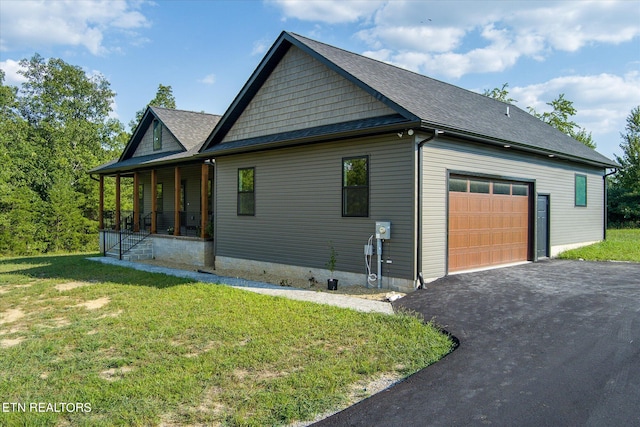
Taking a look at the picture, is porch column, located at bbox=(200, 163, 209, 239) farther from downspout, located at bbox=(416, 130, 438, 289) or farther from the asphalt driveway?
the asphalt driveway

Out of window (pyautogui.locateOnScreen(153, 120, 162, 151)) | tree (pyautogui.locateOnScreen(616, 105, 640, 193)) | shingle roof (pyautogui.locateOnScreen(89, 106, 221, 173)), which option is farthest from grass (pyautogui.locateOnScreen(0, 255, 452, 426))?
tree (pyautogui.locateOnScreen(616, 105, 640, 193))

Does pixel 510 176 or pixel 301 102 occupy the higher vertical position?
pixel 301 102

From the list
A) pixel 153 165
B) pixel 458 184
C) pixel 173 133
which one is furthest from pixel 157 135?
pixel 458 184

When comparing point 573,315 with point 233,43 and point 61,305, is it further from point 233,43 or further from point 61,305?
point 233,43

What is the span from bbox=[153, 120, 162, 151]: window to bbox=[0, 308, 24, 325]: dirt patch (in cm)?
1075

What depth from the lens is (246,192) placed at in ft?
42.9

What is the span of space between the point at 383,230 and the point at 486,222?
336 centimetres

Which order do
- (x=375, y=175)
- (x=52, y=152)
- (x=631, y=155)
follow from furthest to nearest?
(x=52, y=152), (x=631, y=155), (x=375, y=175)

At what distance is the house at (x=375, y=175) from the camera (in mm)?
9211

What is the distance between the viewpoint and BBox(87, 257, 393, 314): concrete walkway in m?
7.92

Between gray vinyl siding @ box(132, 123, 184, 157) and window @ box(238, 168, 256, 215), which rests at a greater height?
gray vinyl siding @ box(132, 123, 184, 157)

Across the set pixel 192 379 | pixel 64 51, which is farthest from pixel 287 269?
pixel 64 51

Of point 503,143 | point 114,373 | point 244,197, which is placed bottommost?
point 114,373

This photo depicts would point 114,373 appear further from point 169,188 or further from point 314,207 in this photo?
point 169,188
